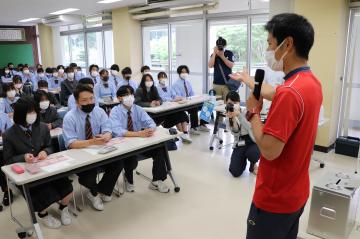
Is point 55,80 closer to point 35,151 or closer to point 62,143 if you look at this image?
point 62,143

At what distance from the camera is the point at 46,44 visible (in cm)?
1225

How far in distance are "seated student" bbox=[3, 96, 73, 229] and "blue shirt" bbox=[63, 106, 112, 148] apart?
23 cm

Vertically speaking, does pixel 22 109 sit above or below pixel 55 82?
above

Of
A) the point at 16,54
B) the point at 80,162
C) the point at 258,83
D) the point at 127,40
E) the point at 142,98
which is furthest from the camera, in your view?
the point at 16,54

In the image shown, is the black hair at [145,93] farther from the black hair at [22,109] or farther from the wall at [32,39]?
the wall at [32,39]

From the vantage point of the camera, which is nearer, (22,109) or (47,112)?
(22,109)

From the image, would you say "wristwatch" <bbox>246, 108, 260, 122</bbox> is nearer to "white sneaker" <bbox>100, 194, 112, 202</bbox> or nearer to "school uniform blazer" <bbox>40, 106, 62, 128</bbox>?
"white sneaker" <bbox>100, 194, 112, 202</bbox>

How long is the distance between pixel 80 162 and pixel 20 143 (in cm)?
74

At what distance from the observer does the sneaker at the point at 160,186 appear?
141 inches

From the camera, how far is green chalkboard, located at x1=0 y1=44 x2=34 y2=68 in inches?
498

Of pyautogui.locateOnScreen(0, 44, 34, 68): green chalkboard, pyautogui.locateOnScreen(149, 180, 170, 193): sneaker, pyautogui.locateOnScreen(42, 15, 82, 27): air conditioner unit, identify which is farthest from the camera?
pyautogui.locateOnScreen(0, 44, 34, 68): green chalkboard

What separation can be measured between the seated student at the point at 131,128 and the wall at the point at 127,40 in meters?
5.21

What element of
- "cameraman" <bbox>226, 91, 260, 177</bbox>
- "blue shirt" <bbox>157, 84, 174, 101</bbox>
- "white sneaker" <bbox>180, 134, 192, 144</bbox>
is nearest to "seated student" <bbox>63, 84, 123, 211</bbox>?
"cameraman" <bbox>226, 91, 260, 177</bbox>

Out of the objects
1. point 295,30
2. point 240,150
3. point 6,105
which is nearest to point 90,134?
point 240,150
